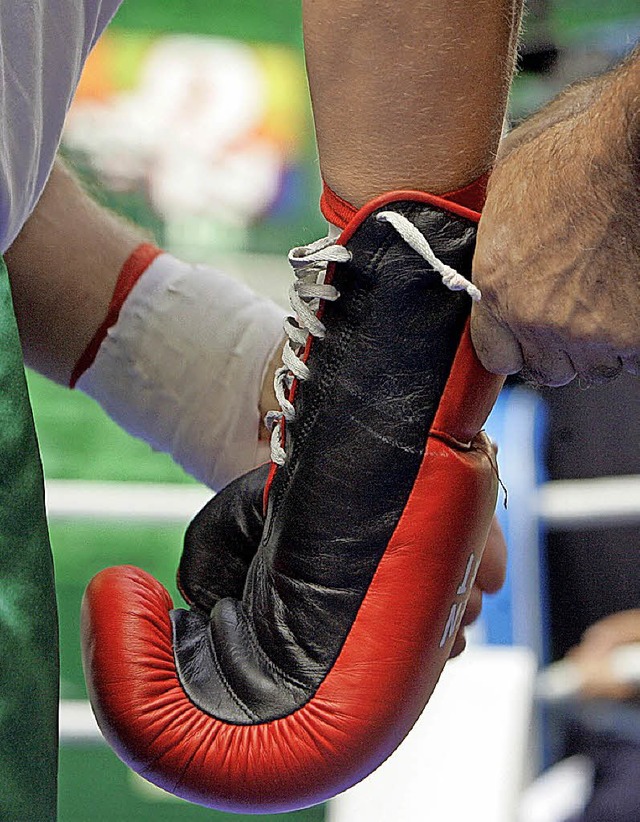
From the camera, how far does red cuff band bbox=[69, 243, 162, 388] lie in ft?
3.39

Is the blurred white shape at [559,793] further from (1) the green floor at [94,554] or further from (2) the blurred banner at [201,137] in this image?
(2) the blurred banner at [201,137]

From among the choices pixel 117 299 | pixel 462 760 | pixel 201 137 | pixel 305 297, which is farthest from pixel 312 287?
pixel 201 137

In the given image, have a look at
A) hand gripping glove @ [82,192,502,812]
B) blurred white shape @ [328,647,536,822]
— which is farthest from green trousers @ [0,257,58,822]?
blurred white shape @ [328,647,536,822]

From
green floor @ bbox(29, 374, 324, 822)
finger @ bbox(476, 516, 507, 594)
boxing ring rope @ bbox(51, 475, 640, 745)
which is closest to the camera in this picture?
finger @ bbox(476, 516, 507, 594)

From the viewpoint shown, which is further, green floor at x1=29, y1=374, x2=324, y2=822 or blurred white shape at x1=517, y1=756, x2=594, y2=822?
green floor at x1=29, y1=374, x2=324, y2=822

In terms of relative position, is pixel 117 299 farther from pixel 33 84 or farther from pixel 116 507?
pixel 116 507

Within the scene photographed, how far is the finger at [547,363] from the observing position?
652 millimetres

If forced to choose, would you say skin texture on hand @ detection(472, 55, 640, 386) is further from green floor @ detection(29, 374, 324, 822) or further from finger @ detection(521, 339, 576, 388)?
green floor @ detection(29, 374, 324, 822)

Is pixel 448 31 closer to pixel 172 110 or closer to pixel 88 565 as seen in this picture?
pixel 88 565

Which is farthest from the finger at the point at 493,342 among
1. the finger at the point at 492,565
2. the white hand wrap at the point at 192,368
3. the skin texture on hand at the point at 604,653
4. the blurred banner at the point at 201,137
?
the blurred banner at the point at 201,137

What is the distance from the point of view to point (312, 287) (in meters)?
0.72

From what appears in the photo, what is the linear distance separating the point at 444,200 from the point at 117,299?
1.46 feet

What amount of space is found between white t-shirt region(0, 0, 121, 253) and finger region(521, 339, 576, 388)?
33 centimetres

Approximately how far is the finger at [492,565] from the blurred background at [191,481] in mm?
826
